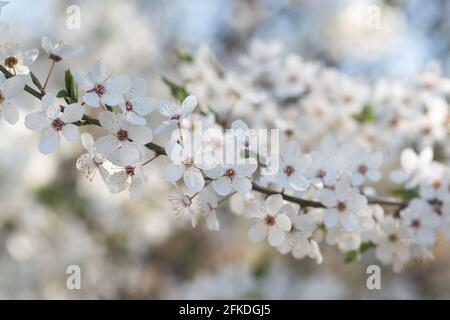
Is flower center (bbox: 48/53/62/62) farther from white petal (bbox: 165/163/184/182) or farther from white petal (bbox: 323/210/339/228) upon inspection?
white petal (bbox: 323/210/339/228)

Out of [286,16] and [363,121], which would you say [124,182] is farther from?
[286,16]

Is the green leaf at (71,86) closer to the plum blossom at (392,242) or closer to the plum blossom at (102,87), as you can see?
the plum blossom at (102,87)

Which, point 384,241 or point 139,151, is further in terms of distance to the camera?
point 384,241

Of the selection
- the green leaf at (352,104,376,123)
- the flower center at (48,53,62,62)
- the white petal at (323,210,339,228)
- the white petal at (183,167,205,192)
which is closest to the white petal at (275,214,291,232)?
the white petal at (323,210,339,228)

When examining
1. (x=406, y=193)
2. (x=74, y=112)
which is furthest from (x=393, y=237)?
(x=74, y=112)
